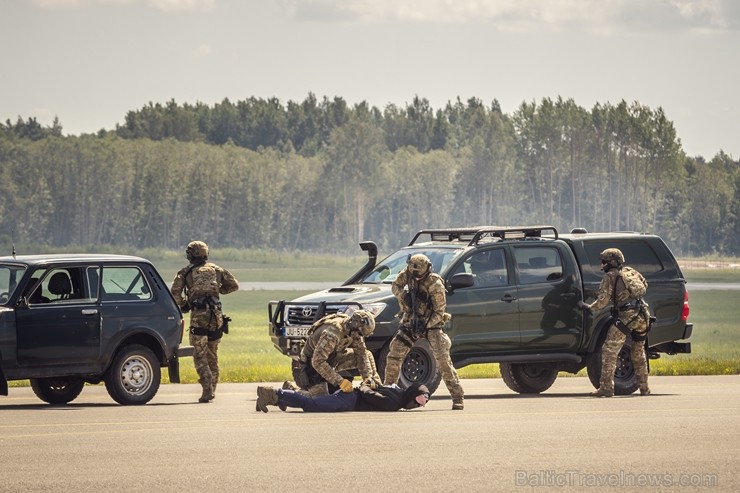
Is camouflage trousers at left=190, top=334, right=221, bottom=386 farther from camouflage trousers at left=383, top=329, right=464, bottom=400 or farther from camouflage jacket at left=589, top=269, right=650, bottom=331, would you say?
camouflage jacket at left=589, top=269, right=650, bottom=331

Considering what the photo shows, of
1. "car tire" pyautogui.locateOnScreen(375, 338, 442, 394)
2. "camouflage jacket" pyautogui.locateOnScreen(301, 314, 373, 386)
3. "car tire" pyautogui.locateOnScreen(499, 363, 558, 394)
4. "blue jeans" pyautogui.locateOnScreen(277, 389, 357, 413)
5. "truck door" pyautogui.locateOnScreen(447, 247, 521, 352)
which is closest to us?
"camouflage jacket" pyautogui.locateOnScreen(301, 314, 373, 386)

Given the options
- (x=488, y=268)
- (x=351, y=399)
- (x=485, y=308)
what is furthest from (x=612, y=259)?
(x=351, y=399)

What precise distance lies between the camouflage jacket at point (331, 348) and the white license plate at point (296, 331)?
6.73 feet

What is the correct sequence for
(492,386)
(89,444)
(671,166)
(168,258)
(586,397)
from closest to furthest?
(89,444) → (586,397) → (492,386) → (168,258) → (671,166)

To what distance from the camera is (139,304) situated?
18656mm

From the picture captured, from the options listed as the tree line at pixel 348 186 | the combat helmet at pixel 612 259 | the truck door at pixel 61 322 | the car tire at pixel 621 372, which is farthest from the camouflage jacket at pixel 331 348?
the tree line at pixel 348 186

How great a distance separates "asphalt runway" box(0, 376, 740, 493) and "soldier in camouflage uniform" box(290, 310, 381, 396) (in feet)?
1.54

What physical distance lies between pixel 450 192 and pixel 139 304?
511 feet

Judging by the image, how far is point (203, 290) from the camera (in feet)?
62.4

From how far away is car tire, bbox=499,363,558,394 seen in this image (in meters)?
21.6

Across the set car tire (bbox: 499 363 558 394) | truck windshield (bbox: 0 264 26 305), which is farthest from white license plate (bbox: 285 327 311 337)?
truck windshield (bbox: 0 264 26 305)

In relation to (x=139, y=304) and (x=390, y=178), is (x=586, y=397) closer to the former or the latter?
(x=139, y=304)

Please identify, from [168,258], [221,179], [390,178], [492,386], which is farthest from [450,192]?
[492,386]

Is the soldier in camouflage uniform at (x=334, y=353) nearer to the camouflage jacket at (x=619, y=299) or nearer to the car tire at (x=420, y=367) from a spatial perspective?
the car tire at (x=420, y=367)
